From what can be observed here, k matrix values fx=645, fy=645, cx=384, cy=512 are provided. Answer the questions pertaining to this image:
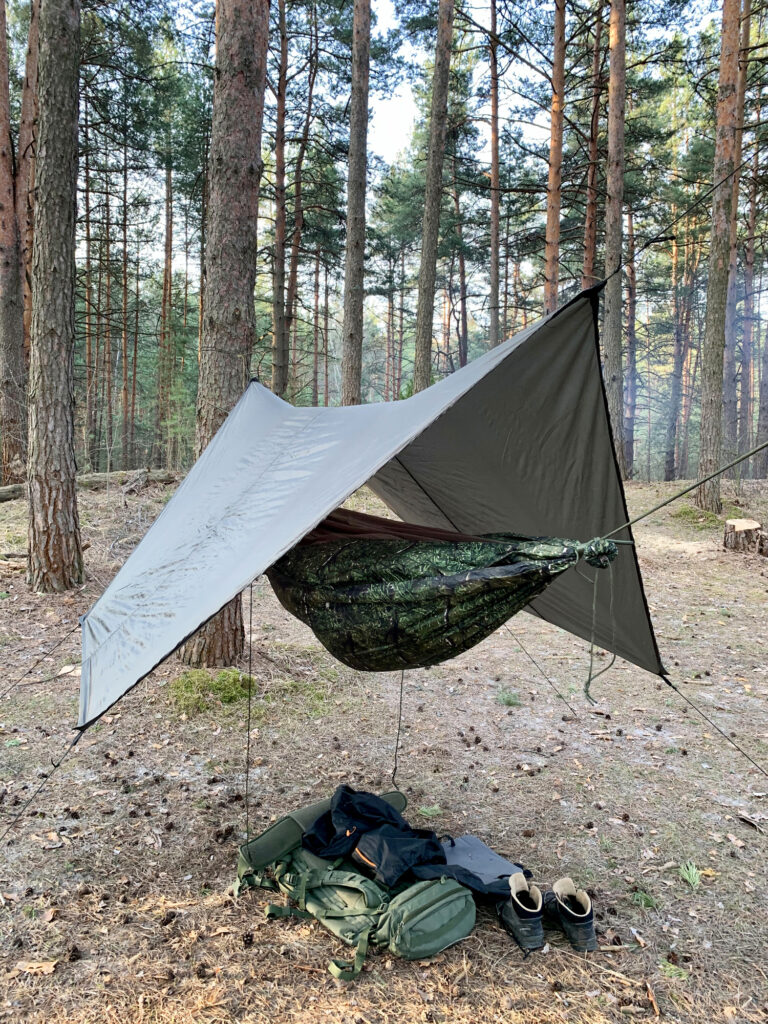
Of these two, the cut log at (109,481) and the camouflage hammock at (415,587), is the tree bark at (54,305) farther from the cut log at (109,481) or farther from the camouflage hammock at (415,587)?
the camouflage hammock at (415,587)

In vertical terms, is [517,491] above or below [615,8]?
below

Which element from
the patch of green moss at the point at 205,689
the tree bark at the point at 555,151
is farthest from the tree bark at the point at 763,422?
the patch of green moss at the point at 205,689

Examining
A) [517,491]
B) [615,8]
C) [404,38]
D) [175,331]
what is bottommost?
[517,491]

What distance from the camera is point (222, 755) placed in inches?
114

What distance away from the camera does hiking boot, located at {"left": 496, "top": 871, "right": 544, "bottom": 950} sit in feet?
5.87

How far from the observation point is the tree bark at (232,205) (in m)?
3.32

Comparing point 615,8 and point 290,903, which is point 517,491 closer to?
point 290,903

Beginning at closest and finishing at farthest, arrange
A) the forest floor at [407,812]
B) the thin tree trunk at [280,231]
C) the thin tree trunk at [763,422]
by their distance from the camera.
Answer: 1. the forest floor at [407,812]
2. the thin tree trunk at [280,231]
3. the thin tree trunk at [763,422]

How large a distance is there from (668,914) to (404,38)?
10.3 metres

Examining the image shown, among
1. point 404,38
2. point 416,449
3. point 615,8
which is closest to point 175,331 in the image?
point 404,38

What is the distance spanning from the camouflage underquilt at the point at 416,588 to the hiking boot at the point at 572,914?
2.46 feet

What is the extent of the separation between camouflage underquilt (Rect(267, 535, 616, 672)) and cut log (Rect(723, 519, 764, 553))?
5.67 meters

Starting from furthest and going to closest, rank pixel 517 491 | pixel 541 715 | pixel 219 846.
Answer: pixel 541 715
pixel 517 491
pixel 219 846

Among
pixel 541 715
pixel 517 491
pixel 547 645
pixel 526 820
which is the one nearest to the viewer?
pixel 526 820
